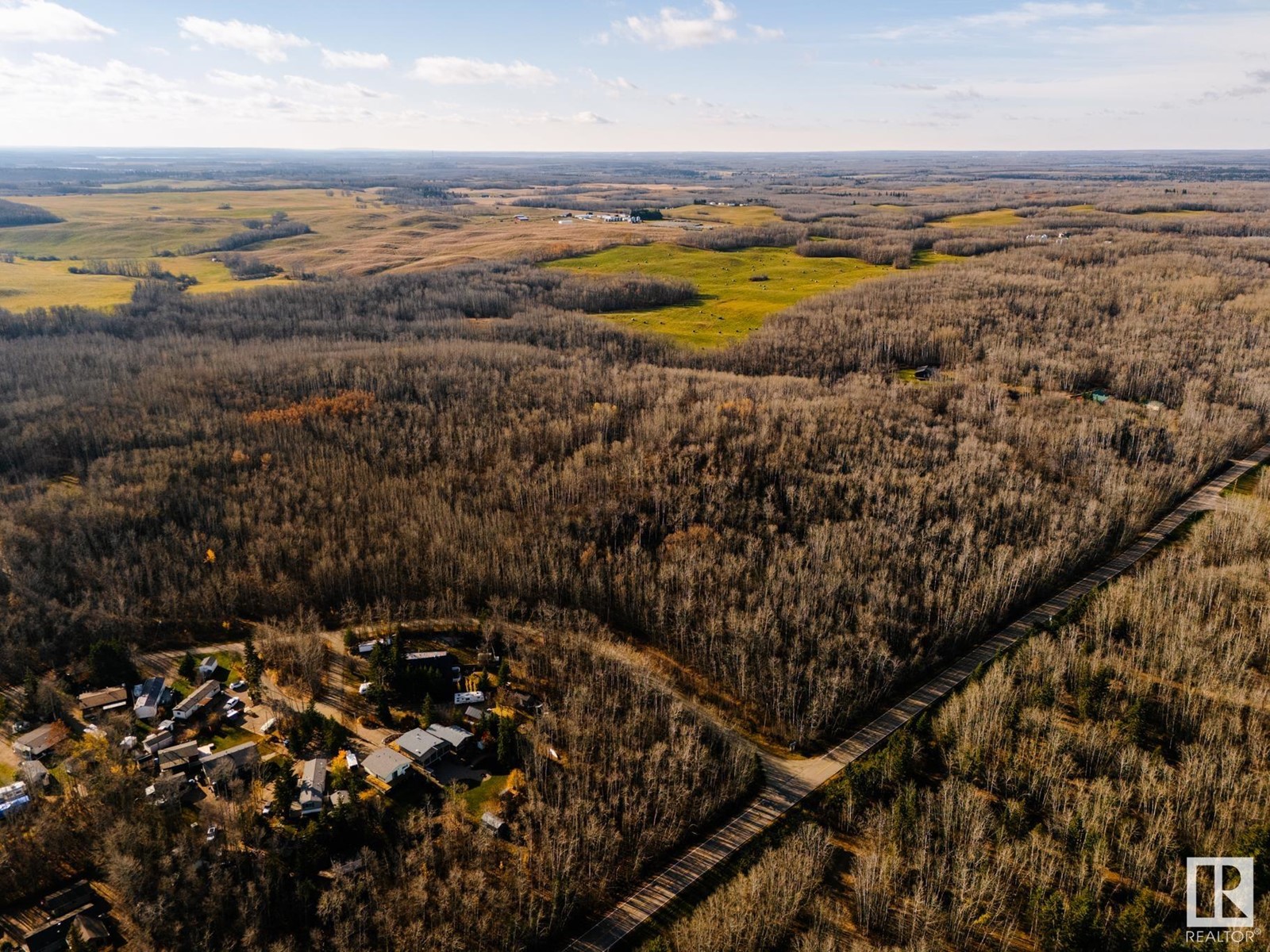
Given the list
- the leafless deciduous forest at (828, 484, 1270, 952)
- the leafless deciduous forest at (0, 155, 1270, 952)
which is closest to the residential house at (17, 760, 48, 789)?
the leafless deciduous forest at (0, 155, 1270, 952)

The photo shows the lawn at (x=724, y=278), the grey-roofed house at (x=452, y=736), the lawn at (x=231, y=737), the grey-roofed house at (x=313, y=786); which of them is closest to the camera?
the grey-roofed house at (x=313, y=786)

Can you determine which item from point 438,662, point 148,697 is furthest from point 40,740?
point 438,662

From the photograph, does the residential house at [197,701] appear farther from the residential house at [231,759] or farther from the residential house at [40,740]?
the residential house at [40,740]

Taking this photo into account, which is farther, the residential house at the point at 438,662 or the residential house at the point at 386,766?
the residential house at the point at 438,662

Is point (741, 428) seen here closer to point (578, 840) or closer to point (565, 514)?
point (565, 514)

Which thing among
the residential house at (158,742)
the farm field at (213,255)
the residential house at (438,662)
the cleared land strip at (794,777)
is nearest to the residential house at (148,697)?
the residential house at (158,742)

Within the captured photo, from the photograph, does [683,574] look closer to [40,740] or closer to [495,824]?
[495,824]
